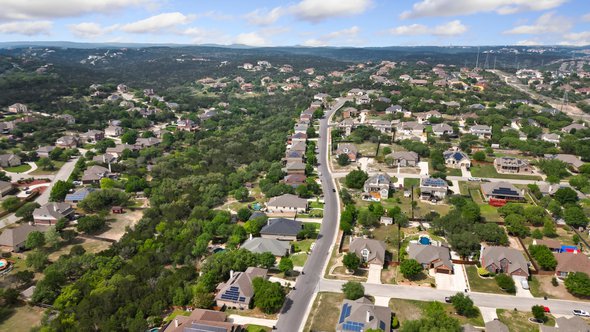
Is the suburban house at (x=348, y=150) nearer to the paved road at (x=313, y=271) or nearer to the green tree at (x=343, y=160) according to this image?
the green tree at (x=343, y=160)

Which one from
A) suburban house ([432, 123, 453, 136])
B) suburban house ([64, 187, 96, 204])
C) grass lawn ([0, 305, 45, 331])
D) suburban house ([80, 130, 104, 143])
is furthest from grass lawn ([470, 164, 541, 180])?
suburban house ([80, 130, 104, 143])

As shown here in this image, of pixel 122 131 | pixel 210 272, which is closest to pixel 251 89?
pixel 122 131

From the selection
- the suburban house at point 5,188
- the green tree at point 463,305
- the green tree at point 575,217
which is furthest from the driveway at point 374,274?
the suburban house at point 5,188

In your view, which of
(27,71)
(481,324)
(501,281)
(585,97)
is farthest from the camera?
(27,71)

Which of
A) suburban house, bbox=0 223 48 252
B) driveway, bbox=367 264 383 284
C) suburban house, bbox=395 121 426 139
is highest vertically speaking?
suburban house, bbox=395 121 426 139

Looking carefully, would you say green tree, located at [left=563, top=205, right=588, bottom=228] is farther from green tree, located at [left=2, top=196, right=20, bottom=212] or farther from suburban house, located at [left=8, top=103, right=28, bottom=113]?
suburban house, located at [left=8, top=103, right=28, bottom=113]

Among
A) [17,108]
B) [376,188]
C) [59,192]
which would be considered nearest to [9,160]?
[59,192]

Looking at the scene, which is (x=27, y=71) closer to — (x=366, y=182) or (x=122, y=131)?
(x=122, y=131)
